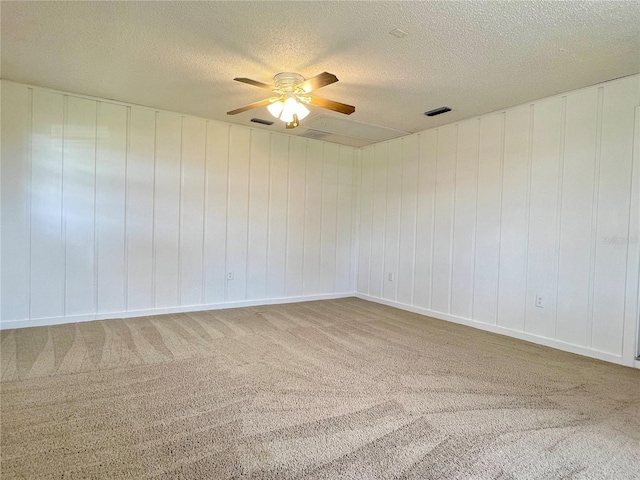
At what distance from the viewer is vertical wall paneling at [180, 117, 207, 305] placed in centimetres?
450

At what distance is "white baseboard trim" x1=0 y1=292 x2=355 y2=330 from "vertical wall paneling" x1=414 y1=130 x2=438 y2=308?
1.47 metres

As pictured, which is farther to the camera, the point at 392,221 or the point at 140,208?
the point at 392,221

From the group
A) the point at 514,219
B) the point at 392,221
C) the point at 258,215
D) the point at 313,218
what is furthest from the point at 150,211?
the point at 514,219

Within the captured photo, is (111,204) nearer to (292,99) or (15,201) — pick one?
(15,201)

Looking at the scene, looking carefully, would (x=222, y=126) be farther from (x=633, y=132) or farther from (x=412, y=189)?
(x=633, y=132)

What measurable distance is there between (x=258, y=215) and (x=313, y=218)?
3.03ft

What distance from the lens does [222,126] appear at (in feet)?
15.5

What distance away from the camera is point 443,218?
4.55 metres

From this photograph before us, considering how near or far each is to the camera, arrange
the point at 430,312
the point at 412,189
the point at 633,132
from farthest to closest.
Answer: the point at 412,189 → the point at 430,312 → the point at 633,132

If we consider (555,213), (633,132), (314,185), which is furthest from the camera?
(314,185)

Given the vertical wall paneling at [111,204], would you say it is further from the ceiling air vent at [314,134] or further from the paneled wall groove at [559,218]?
the paneled wall groove at [559,218]

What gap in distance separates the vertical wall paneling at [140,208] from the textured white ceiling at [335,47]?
515 millimetres

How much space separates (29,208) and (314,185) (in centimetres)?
352

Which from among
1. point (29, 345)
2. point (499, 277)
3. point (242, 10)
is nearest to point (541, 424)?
point (499, 277)
